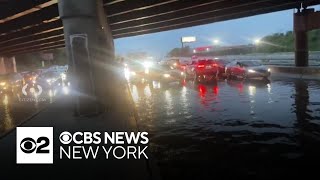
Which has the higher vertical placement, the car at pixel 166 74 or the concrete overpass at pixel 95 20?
the concrete overpass at pixel 95 20

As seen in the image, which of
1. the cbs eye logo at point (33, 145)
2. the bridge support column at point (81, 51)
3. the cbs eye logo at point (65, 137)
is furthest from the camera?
the bridge support column at point (81, 51)

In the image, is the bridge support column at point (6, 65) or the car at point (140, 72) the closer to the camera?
the car at point (140, 72)

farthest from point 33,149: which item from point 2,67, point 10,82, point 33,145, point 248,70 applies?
→ point 2,67

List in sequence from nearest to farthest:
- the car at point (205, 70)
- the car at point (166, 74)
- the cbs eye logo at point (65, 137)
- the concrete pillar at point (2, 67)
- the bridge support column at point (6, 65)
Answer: the cbs eye logo at point (65, 137) → the car at point (166, 74) → the car at point (205, 70) → the concrete pillar at point (2, 67) → the bridge support column at point (6, 65)

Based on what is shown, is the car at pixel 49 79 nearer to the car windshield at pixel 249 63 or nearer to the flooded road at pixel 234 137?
the car windshield at pixel 249 63

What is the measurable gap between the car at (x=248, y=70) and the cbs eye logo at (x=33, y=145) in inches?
855

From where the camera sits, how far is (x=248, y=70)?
96.9 feet

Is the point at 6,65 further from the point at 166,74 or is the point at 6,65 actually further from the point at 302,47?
the point at 302,47

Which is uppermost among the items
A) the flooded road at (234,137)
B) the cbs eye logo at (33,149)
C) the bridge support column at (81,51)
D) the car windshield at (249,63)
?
the bridge support column at (81,51)

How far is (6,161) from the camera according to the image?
314 inches

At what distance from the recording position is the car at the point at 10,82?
1302 inches

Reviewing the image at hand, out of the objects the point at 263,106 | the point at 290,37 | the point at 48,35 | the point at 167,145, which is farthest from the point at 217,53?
the point at 167,145

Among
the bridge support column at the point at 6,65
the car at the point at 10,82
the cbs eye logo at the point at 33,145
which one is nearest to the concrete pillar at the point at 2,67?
the bridge support column at the point at 6,65

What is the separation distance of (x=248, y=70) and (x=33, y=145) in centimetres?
2294
